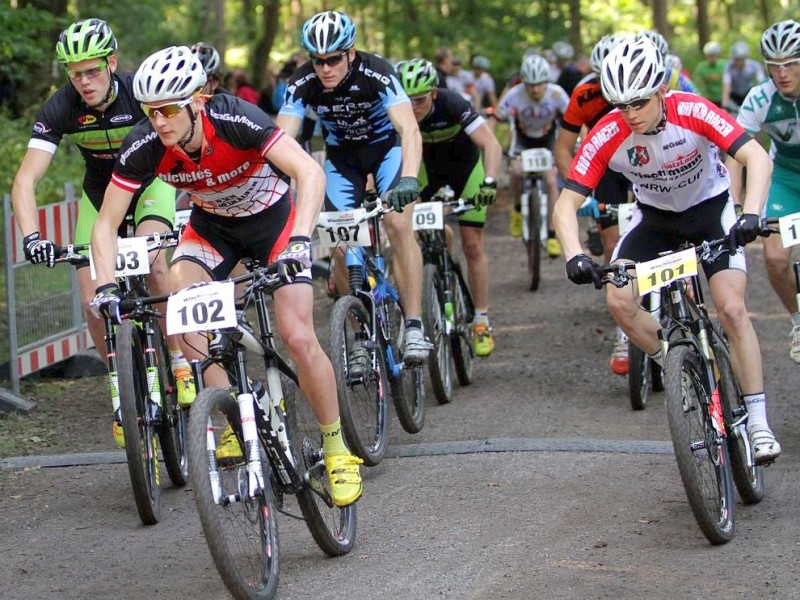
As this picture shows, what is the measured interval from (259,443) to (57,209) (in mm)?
5268

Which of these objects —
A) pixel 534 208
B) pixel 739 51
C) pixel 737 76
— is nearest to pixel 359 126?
pixel 534 208

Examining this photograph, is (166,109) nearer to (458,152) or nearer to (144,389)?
(144,389)

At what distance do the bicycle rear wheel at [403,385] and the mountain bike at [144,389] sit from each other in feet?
4.11

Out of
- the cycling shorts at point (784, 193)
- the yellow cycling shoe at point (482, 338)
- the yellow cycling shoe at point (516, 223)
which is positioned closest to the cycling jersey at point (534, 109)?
the yellow cycling shoe at point (516, 223)

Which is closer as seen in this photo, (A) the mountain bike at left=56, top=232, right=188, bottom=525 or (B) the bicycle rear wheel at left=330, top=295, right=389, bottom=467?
(A) the mountain bike at left=56, top=232, right=188, bottom=525

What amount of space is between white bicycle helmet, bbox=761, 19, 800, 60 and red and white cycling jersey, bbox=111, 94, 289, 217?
117 inches

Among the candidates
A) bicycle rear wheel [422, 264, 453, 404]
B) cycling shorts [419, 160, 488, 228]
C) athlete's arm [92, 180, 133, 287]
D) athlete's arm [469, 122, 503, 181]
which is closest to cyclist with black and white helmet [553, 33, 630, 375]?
athlete's arm [469, 122, 503, 181]

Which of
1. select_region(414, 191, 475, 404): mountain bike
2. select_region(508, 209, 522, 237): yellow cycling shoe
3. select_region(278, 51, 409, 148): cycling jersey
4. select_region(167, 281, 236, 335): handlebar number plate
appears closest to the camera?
select_region(167, 281, 236, 335): handlebar number plate

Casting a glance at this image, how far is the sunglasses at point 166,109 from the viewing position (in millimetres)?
5328

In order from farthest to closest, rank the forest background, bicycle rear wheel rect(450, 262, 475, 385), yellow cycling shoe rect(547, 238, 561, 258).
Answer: yellow cycling shoe rect(547, 238, 561, 258), the forest background, bicycle rear wheel rect(450, 262, 475, 385)

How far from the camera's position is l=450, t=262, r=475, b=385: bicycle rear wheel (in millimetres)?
9078

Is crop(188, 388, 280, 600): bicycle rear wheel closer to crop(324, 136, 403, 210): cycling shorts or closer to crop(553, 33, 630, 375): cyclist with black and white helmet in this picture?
crop(324, 136, 403, 210): cycling shorts

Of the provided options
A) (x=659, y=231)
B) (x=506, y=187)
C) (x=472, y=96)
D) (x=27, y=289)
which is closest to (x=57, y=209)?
(x=27, y=289)

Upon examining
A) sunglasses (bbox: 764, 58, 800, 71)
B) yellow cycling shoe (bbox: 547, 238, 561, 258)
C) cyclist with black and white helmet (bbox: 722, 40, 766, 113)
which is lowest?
yellow cycling shoe (bbox: 547, 238, 561, 258)
